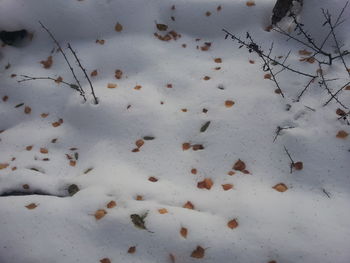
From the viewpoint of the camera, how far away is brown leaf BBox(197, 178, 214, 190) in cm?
263

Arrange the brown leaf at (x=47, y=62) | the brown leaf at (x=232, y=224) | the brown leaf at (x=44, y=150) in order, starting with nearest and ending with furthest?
the brown leaf at (x=232, y=224) → the brown leaf at (x=44, y=150) → the brown leaf at (x=47, y=62)

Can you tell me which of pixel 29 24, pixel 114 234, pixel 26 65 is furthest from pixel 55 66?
pixel 114 234

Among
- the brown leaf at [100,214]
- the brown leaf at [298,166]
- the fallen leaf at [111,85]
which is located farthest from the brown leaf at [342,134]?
the fallen leaf at [111,85]

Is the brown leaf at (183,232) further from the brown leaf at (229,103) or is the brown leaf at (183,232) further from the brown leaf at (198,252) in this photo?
the brown leaf at (229,103)

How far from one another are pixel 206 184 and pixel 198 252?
58cm

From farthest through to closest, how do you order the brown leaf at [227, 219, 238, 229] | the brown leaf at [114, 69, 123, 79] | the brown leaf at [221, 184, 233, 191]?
the brown leaf at [114, 69, 123, 79], the brown leaf at [221, 184, 233, 191], the brown leaf at [227, 219, 238, 229]

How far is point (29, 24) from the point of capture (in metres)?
4.10

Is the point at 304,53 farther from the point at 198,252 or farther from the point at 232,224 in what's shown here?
the point at 198,252

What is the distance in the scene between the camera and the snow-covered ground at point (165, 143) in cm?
234

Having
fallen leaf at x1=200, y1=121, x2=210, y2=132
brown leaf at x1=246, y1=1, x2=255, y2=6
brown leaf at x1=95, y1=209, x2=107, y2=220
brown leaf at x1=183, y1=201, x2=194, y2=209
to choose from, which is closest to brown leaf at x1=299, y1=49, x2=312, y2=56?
brown leaf at x1=246, y1=1, x2=255, y2=6

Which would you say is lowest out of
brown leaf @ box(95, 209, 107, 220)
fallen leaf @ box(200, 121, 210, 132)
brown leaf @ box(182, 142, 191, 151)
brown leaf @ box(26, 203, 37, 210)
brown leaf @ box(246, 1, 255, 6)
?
brown leaf @ box(26, 203, 37, 210)

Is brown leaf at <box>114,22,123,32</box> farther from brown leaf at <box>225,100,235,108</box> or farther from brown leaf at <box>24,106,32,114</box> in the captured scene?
brown leaf at <box>225,100,235,108</box>

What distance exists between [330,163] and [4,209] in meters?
2.72

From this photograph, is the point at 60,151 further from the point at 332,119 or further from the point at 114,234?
the point at 332,119
